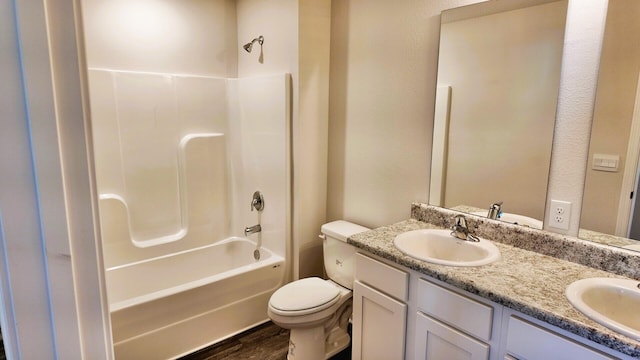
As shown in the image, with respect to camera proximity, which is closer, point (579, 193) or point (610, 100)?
point (610, 100)

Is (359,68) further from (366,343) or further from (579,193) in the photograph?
(366,343)

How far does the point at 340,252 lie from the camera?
2.37m

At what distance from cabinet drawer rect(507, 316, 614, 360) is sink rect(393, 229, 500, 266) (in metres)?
0.41

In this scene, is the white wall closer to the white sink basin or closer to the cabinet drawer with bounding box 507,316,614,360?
the white sink basin

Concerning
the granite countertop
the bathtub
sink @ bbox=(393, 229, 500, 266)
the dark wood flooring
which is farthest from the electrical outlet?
the bathtub

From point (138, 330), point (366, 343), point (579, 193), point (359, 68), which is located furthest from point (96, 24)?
point (579, 193)

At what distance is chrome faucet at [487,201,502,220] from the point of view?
1.82m

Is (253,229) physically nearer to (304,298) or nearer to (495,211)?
(304,298)

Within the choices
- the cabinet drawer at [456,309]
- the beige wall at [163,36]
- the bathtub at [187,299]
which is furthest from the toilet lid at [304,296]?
the beige wall at [163,36]

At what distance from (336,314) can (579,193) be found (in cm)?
148

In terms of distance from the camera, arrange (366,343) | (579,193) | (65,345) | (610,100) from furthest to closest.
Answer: (366,343)
(579,193)
(610,100)
(65,345)

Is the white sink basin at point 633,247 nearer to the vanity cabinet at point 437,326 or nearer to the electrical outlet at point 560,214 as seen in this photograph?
the electrical outlet at point 560,214

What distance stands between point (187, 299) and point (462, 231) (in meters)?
1.68

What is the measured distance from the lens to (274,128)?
267 cm
